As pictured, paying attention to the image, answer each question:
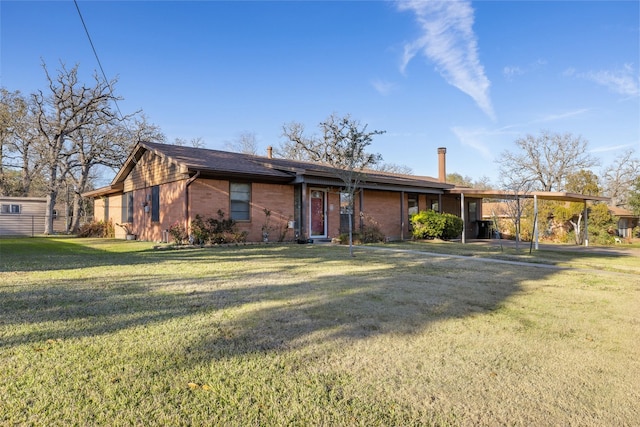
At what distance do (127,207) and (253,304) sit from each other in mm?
17033

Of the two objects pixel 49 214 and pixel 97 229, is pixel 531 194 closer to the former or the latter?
pixel 97 229

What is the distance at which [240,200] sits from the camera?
14242mm

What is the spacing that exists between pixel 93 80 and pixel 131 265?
22.4 metres

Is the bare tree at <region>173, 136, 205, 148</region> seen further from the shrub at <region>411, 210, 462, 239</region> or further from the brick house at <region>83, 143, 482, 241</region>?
the shrub at <region>411, 210, 462, 239</region>

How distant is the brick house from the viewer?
13523 millimetres

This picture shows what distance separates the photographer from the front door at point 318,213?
1582cm

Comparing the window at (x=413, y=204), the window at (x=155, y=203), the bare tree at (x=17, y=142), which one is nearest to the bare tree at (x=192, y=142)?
the bare tree at (x=17, y=142)

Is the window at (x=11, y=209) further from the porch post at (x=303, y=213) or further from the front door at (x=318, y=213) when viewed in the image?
the front door at (x=318, y=213)

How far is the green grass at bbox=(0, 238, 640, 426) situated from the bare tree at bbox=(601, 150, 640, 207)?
4676 centimetres

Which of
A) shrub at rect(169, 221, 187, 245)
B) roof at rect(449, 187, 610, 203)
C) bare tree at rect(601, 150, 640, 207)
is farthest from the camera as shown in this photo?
bare tree at rect(601, 150, 640, 207)

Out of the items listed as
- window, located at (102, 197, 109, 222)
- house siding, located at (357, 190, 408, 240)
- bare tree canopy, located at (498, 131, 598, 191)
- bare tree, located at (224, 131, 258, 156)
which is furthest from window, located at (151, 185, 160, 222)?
bare tree canopy, located at (498, 131, 598, 191)

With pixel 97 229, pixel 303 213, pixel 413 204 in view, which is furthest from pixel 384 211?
pixel 97 229

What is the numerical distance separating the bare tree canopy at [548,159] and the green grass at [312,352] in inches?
1561

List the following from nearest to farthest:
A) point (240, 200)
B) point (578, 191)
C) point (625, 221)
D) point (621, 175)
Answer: point (240, 200)
point (578, 191)
point (625, 221)
point (621, 175)
